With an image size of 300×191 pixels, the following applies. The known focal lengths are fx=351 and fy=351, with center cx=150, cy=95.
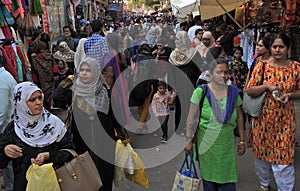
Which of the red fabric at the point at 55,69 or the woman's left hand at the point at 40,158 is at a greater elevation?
the red fabric at the point at 55,69

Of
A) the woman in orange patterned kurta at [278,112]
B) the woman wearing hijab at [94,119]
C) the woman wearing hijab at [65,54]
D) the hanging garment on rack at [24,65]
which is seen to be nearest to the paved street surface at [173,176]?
the woman in orange patterned kurta at [278,112]

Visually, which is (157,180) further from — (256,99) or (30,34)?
(30,34)

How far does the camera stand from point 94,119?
316cm

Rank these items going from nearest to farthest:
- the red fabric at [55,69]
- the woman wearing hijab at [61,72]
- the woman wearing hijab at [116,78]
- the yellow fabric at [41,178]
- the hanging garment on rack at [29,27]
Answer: the yellow fabric at [41,178] → the woman wearing hijab at [116,78] → the red fabric at [55,69] → the woman wearing hijab at [61,72] → the hanging garment on rack at [29,27]

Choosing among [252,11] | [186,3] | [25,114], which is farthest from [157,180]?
[186,3]

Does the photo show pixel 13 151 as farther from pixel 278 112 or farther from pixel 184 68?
pixel 184 68

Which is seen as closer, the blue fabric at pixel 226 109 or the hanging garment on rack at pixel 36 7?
the blue fabric at pixel 226 109

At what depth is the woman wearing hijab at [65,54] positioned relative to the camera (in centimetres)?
822

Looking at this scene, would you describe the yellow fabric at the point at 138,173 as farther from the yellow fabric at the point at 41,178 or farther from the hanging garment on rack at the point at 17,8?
the hanging garment on rack at the point at 17,8

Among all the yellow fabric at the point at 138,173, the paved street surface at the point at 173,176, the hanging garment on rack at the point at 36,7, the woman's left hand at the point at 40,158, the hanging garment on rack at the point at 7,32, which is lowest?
the paved street surface at the point at 173,176

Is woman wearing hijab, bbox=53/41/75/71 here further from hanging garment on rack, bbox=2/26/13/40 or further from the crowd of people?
the crowd of people

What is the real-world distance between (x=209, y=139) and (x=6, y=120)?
230 centimetres

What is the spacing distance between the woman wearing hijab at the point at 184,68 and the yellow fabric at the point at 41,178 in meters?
3.43

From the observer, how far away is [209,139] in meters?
3.03
